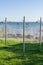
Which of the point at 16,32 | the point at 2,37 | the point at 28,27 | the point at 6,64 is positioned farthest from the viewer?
the point at 2,37

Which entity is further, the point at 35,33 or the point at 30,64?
the point at 35,33

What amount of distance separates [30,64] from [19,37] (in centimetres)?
702

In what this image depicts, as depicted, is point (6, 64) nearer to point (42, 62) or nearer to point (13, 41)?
point (42, 62)

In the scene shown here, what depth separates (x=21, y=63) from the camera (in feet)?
24.5

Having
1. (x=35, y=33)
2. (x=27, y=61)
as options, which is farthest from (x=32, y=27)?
(x=27, y=61)

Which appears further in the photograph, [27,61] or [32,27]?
[32,27]

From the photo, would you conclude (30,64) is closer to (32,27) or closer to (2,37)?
(32,27)

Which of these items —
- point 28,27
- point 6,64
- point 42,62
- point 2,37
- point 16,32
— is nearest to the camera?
point 6,64

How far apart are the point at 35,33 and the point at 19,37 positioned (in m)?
1.27

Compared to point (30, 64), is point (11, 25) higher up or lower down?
higher up

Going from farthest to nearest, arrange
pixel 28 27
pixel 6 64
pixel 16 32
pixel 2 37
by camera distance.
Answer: pixel 2 37 → pixel 16 32 → pixel 28 27 → pixel 6 64

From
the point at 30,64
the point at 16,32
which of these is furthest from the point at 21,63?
the point at 16,32

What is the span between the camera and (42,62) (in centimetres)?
776

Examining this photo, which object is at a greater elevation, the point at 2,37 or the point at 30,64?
the point at 2,37
